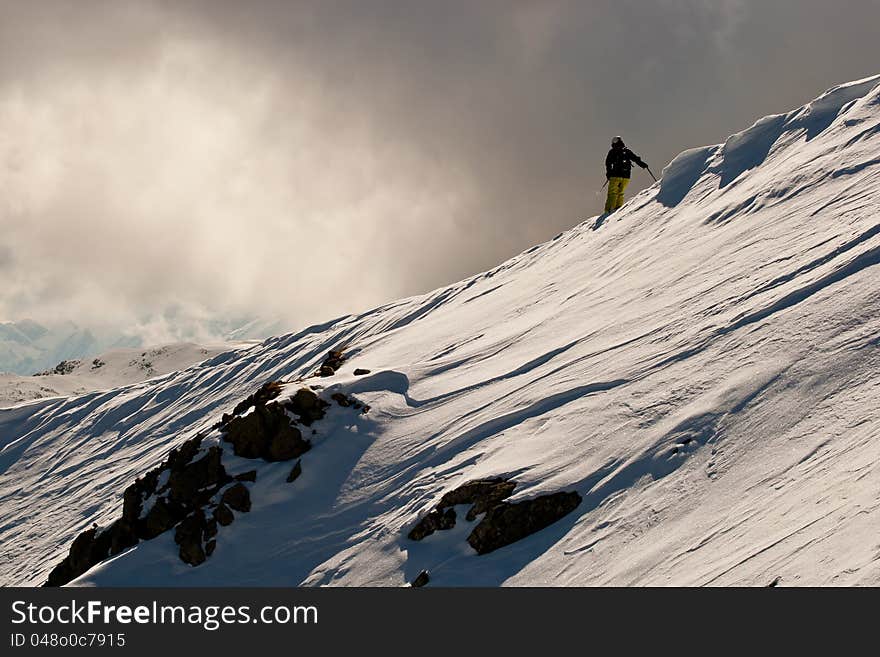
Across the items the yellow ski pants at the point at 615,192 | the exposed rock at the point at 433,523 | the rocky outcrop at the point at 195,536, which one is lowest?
the exposed rock at the point at 433,523

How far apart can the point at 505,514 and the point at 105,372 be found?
164 metres

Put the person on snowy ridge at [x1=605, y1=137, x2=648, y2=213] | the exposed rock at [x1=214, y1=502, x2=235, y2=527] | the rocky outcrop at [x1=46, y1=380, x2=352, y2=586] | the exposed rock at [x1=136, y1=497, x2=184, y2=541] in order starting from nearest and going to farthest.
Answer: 1. the exposed rock at [x1=214, y1=502, x2=235, y2=527]
2. the rocky outcrop at [x1=46, y1=380, x2=352, y2=586]
3. the exposed rock at [x1=136, y1=497, x2=184, y2=541]
4. the person on snowy ridge at [x1=605, y1=137, x2=648, y2=213]

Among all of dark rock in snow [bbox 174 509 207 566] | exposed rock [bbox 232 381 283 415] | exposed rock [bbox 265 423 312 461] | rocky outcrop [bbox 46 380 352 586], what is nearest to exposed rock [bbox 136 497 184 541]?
rocky outcrop [bbox 46 380 352 586]

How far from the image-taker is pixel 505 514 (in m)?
13.6

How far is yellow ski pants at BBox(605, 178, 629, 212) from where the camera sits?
3027 centimetres

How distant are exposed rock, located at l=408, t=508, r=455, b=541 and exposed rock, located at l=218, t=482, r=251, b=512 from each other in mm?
4887

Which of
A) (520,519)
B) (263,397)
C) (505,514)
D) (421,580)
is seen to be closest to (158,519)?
(263,397)

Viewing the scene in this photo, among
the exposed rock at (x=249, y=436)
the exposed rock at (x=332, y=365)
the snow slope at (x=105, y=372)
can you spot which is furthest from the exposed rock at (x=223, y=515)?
the snow slope at (x=105, y=372)

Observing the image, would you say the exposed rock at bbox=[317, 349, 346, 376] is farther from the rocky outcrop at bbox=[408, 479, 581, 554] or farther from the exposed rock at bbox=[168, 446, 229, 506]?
the rocky outcrop at bbox=[408, 479, 581, 554]

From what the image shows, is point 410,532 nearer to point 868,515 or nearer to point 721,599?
point 721,599

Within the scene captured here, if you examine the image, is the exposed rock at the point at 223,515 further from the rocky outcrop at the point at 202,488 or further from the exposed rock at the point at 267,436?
the exposed rock at the point at 267,436

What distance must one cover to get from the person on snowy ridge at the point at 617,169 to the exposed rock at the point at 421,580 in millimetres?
20589

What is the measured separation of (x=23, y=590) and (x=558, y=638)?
8.85 m

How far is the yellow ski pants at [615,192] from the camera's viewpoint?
30.3m
